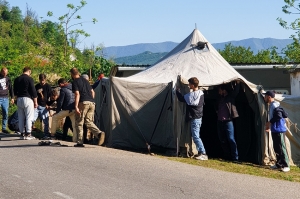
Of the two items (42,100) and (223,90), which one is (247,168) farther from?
(42,100)

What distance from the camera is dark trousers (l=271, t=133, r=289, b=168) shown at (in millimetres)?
12711

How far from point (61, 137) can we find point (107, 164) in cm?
539

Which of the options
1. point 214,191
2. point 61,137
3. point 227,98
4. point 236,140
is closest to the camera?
point 214,191

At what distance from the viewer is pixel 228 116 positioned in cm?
1385

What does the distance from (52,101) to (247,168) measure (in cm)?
610

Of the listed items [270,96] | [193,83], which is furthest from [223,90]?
[270,96]

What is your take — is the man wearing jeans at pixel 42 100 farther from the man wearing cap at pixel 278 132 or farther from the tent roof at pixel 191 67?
the man wearing cap at pixel 278 132

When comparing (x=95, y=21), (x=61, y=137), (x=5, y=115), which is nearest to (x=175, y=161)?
(x=61, y=137)

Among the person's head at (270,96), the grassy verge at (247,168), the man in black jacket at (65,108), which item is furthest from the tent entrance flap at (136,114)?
the person's head at (270,96)

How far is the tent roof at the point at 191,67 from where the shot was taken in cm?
1566

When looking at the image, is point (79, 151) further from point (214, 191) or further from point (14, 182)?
point (214, 191)

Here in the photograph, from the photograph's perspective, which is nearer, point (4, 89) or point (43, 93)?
point (43, 93)

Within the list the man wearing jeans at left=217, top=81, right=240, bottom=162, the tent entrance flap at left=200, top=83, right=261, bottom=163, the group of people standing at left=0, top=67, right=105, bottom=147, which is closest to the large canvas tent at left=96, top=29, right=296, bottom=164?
the tent entrance flap at left=200, top=83, right=261, bottom=163

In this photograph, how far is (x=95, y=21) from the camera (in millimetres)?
31562
